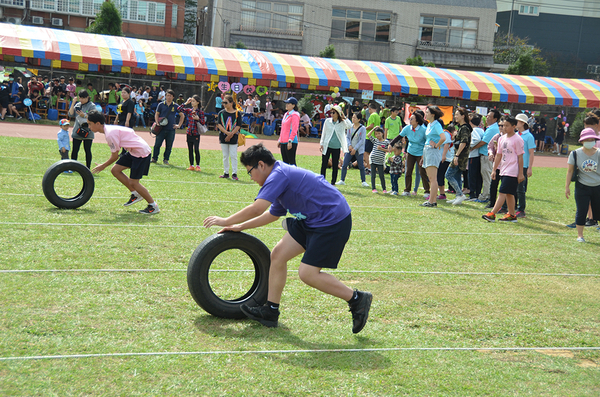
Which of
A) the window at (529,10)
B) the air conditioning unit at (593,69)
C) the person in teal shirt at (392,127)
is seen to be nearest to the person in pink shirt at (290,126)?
the person in teal shirt at (392,127)

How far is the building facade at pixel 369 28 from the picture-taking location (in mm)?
44969

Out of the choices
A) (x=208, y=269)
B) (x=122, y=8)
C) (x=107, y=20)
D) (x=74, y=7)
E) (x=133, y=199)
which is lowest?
(x=133, y=199)

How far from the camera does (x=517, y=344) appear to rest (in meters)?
4.74


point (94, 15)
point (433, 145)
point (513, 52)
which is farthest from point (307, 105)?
point (513, 52)

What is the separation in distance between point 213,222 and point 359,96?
28101 millimetres

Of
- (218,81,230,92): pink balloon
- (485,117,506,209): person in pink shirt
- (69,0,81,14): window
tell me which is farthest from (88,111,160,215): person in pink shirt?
(69,0,81,14): window

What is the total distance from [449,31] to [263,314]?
158 feet

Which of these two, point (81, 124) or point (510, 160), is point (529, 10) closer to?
point (510, 160)

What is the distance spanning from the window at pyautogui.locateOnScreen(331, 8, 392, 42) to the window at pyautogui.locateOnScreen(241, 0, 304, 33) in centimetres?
319

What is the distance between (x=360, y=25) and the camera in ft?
155

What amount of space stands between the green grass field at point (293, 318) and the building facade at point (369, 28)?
38.2 meters

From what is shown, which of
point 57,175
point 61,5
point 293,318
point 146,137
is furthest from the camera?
point 61,5

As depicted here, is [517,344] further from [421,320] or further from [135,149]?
[135,149]

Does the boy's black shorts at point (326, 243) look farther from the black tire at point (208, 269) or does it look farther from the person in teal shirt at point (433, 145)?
the person in teal shirt at point (433, 145)
